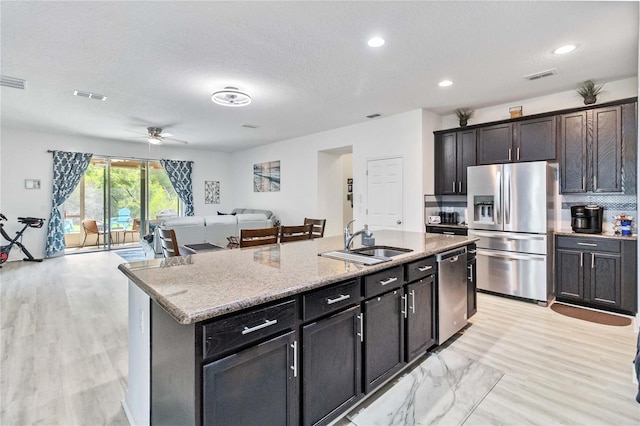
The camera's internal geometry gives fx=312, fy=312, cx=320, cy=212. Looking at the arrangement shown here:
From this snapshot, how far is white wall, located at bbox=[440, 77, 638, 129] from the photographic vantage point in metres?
3.72

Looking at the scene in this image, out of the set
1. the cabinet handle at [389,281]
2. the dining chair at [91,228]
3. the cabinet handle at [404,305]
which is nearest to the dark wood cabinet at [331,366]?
the cabinet handle at [389,281]

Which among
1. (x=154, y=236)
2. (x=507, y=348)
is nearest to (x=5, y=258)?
(x=154, y=236)

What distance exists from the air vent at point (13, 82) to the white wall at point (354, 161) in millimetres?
4575

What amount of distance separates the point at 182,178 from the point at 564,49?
8.32 m

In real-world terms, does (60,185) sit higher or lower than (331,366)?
higher

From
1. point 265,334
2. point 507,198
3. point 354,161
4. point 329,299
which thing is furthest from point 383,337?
point 354,161

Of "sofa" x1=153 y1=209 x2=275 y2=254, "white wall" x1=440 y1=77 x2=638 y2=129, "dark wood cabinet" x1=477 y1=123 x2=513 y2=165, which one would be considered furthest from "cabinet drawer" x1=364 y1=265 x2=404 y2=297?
"sofa" x1=153 y1=209 x2=275 y2=254

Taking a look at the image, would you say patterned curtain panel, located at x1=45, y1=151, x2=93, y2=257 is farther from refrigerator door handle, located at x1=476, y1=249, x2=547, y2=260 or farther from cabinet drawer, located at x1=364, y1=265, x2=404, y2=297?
refrigerator door handle, located at x1=476, y1=249, x2=547, y2=260

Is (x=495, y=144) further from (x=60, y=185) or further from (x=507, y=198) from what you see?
(x=60, y=185)

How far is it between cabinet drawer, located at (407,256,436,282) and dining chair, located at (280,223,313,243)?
5.39 feet

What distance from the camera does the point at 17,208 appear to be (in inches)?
254

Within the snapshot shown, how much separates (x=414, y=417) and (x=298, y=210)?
222 inches

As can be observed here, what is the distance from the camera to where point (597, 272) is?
3.56m

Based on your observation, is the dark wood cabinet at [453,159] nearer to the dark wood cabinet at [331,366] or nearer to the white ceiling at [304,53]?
the white ceiling at [304,53]
